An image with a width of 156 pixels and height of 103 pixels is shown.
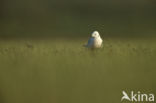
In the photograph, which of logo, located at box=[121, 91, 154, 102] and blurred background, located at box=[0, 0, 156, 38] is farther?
blurred background, located at box=[0, 0, 156, 38]

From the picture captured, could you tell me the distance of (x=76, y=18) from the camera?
1241 centimetres

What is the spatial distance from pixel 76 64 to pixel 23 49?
170 centimetres

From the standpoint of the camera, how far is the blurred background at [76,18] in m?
10.8

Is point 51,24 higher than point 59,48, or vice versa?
point 51,24

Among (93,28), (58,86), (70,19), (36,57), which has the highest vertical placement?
(70,19)

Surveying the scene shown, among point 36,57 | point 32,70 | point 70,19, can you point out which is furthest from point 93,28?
point 32,70

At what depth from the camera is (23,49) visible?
7.86 metres

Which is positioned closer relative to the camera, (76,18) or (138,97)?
(138,97)

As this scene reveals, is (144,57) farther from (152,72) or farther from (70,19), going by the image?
(70,19)

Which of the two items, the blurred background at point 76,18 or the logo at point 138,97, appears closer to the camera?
the logo at point 138,97

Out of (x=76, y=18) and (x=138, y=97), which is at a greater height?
(x=76, y=18)

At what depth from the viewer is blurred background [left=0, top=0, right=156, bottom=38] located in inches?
425

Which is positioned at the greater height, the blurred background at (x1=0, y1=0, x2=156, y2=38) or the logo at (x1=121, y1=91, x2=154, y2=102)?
the blurred background at (x1=0, y1=0, x2=156, y2=38)

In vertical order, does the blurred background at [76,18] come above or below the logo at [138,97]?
above
